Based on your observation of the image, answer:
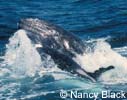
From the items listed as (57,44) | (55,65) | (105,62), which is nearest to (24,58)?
(57,44)

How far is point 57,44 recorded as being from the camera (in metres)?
22.3

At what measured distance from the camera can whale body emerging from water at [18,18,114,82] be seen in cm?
2133

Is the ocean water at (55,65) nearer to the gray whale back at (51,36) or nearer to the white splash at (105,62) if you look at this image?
the white splash at (105,62)

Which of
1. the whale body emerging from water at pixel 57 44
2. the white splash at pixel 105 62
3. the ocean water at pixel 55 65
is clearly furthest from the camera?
the white splash at pixel 105 62

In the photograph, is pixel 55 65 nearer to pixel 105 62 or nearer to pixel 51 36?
pixel 51 36

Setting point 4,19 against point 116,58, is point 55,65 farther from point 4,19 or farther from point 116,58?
point 4,19

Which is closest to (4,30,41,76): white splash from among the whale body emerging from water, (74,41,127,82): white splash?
the whale body emerging from water

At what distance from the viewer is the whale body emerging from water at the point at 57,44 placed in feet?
70.0

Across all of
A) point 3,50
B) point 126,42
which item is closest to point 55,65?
point 3,50

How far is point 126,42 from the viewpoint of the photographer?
30.1 metres

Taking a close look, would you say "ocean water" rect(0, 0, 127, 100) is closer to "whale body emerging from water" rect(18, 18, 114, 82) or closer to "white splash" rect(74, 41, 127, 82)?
"white splash" rect(74, 41, 127, 82)

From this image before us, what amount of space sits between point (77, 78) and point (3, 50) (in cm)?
804

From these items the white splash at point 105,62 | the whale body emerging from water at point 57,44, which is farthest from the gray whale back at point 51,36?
the white splash at point 105,62

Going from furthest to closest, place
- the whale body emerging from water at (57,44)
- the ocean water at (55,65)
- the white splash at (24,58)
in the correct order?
the white splash at (24,58) → the whale body emerging from water at (57,44) → the ocean water at (55,65)
